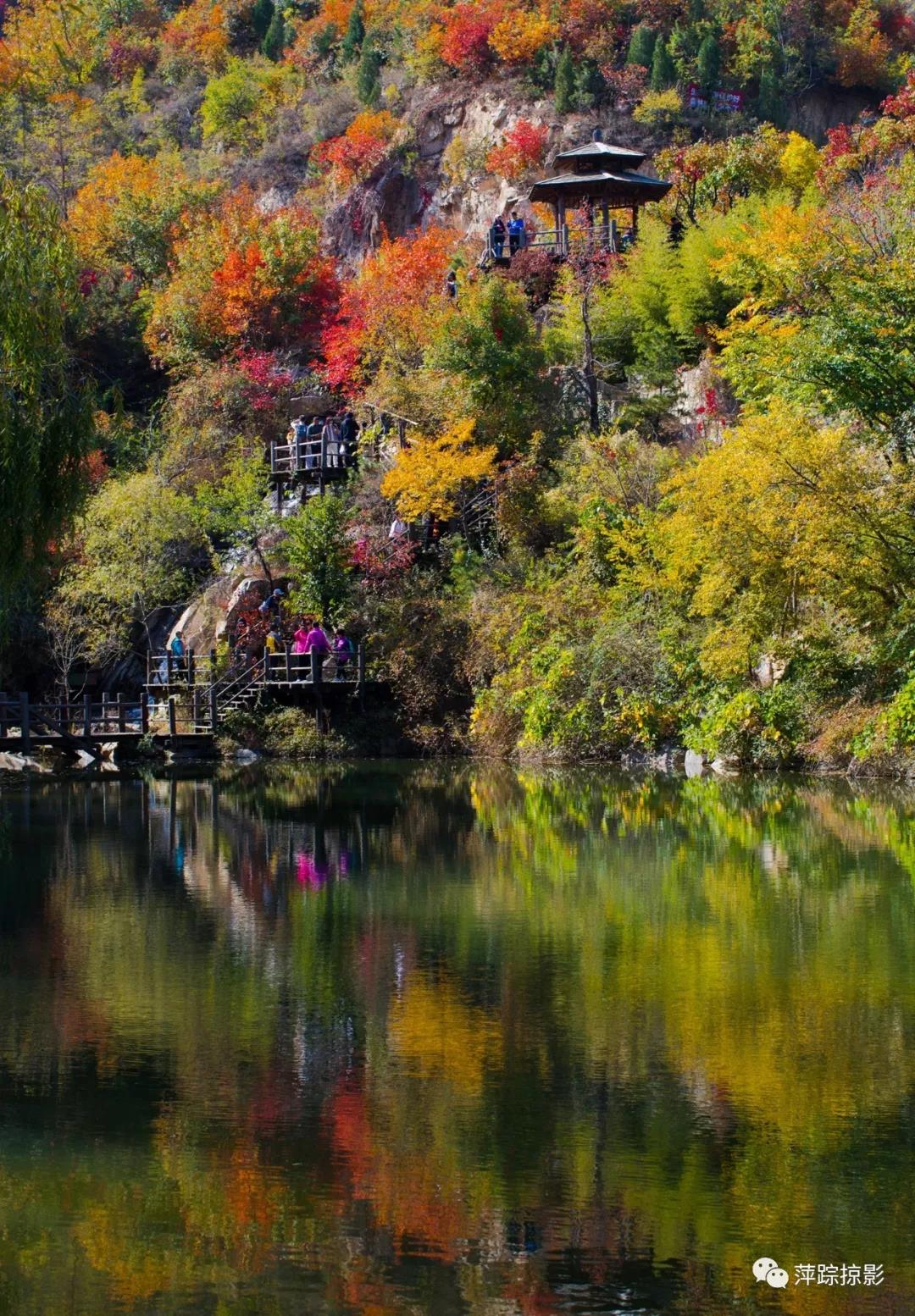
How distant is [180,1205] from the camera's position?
7273mm

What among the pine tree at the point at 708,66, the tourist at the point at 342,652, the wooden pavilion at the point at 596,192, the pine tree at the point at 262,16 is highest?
the pine tree at the point at 262,16

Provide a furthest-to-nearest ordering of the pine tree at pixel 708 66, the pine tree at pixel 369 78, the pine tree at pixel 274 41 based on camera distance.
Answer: the pine tree at pixel 274 41 → the pine tree at pixel 369 78 → the pine tree at pixel 708 66

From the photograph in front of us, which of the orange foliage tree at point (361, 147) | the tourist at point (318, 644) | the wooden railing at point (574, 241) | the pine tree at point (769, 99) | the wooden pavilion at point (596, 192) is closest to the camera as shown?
the tourist at point (318, 644)

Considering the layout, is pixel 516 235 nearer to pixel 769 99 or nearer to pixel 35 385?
pixel 769 99

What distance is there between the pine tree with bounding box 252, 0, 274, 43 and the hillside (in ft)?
35.8

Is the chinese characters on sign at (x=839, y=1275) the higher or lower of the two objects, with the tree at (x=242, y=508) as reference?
higher

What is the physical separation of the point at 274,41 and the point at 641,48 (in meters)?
22.0

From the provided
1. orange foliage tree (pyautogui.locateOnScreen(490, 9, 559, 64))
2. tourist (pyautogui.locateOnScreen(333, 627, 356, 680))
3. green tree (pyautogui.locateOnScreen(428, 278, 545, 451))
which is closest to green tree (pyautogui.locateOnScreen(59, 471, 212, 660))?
tourist (pyautogui.locateOnScreen(333, 627, 356, 680))

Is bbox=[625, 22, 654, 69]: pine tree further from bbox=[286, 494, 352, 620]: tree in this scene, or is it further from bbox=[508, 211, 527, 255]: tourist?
bbox=[286, 494, 352, 620]: tree

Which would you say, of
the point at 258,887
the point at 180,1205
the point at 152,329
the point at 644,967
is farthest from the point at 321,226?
the point at 180,1205

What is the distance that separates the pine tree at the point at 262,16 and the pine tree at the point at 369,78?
12.5m

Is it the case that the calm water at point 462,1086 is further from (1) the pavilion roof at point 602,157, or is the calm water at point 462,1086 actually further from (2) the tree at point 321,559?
(1) the pavilion roof at point 602,157

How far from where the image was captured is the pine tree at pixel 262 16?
76500 mm

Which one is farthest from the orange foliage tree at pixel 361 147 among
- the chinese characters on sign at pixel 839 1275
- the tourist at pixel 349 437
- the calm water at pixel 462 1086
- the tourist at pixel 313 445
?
the chinese characters on sign at pixel 839 1275
